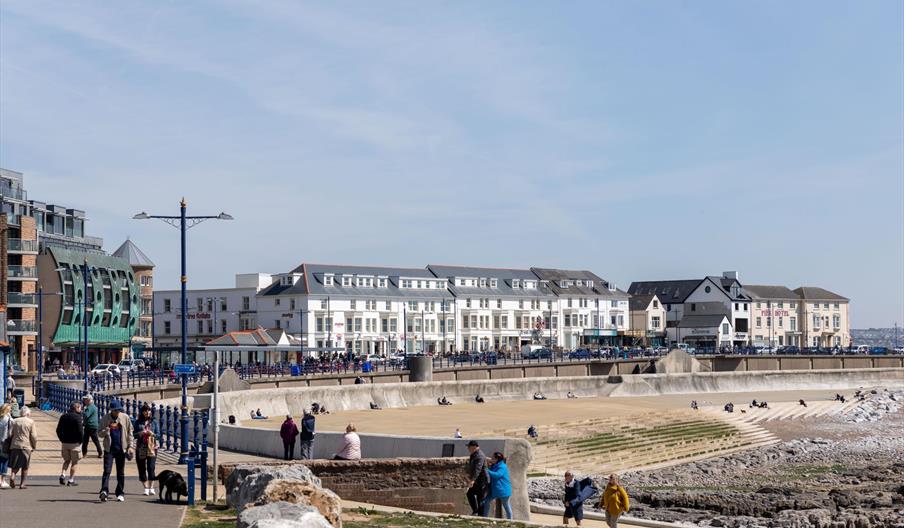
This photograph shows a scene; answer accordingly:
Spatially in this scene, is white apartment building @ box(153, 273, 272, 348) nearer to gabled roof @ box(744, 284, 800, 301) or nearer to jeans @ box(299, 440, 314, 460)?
gabled roof @ box(744, 284, 800, 301)

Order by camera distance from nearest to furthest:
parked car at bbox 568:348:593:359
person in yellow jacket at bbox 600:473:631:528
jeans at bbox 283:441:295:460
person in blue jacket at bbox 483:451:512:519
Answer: person in blue jacket at bbox 483:451:512:519, person in yellow jacket at bbox 600:473:631:528, jeans at bbox 283:441:295:460, parked car at bbox 568:348:593:359

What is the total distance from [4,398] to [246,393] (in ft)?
54.5

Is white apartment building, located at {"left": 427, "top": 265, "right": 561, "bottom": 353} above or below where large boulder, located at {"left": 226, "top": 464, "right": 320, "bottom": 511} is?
above

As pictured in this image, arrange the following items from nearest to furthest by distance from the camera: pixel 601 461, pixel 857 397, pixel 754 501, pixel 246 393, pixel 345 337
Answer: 1. pixel 754 501
2. pixel 601 461
3. pixel 246 393
4. pixel 857 397
5. pixel 345 337

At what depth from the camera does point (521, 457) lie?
925 inches

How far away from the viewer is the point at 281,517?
13227 millimetres

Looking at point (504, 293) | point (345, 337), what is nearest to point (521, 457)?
point (345, 337)

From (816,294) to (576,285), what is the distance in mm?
39876

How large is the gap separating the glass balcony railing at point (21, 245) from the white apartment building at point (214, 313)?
91.8 ft

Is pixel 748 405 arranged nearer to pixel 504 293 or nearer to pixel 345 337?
pixel 345 337

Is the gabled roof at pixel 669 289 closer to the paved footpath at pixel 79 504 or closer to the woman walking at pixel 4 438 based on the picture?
the paved footpath at pixel 79 504

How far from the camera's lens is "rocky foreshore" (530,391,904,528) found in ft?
102

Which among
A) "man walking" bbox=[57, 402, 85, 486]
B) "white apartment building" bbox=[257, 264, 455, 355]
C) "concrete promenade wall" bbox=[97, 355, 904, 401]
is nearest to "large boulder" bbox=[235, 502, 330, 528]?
"man walking" bbox=[57, 402, 85, 486]

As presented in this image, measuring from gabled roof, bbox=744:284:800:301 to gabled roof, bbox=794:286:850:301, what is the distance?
95 cm
